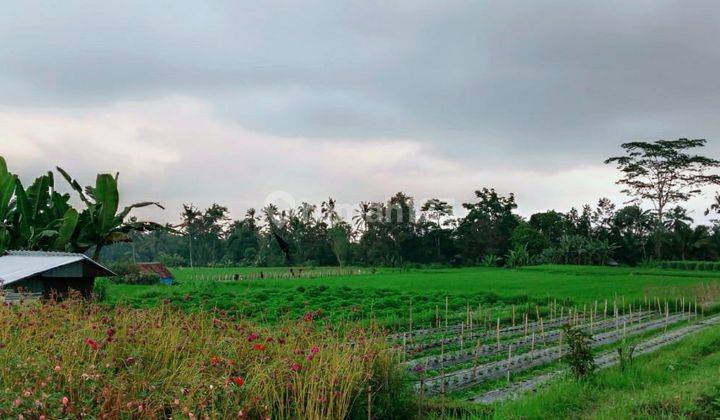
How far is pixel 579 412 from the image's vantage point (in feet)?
24.3

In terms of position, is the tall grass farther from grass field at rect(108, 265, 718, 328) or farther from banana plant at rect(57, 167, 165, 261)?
banana plant at rect(57, 167, 165, 261)

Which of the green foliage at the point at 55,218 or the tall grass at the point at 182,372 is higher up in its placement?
the green foliage at the point at 55,218

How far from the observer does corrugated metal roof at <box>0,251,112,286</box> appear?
1405 centimetres

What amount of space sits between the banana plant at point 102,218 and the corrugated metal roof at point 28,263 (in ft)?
9.99

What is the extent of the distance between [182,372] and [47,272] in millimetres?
10777

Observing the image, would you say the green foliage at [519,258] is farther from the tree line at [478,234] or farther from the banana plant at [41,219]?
the banana plant at [41,219]

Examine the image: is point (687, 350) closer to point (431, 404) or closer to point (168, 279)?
point (431, 404)

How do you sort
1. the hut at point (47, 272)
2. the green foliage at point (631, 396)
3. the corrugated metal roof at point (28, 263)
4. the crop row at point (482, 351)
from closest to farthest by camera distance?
the green foliage at point (631, 396), the crop row at point (482, 351), the corrugated metal roof at point (28, 263), the hut at point (47, 272)

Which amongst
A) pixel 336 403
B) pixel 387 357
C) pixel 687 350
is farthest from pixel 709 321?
pixel 336 403

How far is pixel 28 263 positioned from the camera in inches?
609

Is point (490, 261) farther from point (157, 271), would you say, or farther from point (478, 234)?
point (157, 271)

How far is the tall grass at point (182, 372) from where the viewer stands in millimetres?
5098

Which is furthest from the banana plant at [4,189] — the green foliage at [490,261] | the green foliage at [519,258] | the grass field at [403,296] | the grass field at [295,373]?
the green foliage at [490,261]

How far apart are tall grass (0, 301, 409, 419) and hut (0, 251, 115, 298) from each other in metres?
6.61
